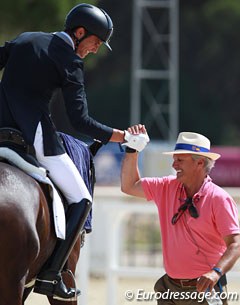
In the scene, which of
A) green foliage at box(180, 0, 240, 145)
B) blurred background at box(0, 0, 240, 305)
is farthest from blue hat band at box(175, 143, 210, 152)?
green foliage at box(180, 0, 240, 145)

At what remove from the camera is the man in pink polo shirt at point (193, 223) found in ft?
19.1

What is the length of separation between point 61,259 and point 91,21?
63.2 inches

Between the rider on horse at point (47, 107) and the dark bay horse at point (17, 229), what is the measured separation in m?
0.35

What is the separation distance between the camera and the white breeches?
233 inches

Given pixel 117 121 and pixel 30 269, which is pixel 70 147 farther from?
pixel 117 121

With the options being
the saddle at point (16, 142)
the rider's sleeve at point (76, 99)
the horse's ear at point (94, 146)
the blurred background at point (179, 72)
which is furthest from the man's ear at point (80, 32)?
the blurred background at point (179, 72)

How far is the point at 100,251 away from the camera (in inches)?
478

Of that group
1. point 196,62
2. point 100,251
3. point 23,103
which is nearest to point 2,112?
point 23,103

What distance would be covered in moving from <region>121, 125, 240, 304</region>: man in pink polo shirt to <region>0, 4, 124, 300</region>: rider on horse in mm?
549

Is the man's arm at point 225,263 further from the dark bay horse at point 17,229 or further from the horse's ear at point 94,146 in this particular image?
the horse's ear at point 94,146

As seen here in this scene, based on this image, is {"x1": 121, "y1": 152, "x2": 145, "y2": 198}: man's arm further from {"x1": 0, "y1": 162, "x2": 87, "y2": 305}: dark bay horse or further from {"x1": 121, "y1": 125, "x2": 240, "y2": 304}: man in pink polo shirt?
{"x1": 0, "y1": 162, "x2": 87, "y2": 305}: dark bay horse

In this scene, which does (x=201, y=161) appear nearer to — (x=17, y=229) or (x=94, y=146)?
(x=94, y=146)

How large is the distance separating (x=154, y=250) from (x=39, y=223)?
7.85 m

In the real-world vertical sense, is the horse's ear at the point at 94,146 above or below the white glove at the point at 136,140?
below
